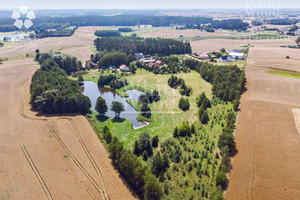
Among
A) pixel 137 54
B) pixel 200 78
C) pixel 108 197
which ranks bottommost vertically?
pixel 108 197

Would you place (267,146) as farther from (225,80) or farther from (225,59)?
(225,59)

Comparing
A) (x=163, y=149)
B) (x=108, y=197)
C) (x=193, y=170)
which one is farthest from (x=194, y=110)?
(x=108, y=197)

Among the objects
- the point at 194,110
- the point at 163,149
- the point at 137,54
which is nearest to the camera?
the point at 163,149

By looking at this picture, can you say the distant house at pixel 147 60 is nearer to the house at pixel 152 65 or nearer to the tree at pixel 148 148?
the house at pixel 152 65

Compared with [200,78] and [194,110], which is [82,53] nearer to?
[200,78]

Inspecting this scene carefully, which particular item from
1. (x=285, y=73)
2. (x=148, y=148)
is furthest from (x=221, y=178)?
(x=285, y=73)

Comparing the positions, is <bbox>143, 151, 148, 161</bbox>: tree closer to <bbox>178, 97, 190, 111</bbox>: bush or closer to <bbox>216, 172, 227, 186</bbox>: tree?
<bbox>216, 172, 227, 186</bbox>: tree
